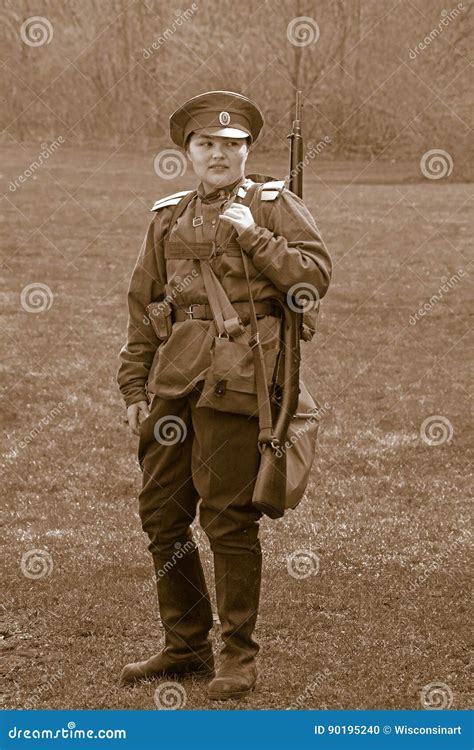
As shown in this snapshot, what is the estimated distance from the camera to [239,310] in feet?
14.1

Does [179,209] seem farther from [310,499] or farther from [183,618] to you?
[310,499]

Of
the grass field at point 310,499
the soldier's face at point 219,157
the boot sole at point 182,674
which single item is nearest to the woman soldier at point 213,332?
the soldier's face at point 219,157

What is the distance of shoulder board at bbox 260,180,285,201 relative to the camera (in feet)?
14.0

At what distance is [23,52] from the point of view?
31.5m

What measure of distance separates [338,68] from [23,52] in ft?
29.1

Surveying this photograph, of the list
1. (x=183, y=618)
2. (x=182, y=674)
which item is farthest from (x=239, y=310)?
(x=182, y=674)

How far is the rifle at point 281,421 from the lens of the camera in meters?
4.19

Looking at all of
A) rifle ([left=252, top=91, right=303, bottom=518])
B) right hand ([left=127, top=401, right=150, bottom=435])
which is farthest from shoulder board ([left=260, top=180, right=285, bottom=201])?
right hand ([left=127, top=401, right=150, bottom=435])

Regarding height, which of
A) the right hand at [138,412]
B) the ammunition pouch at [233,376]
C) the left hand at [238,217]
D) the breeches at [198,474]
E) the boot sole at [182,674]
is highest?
the left hand at [238,217]

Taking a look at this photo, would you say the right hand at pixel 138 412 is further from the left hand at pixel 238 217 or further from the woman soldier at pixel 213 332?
the left hand at pixel 238 217

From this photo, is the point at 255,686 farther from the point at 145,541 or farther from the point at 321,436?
the point at 321,436

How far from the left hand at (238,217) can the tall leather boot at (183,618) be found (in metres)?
1.38

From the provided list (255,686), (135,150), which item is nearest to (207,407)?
(255,686)

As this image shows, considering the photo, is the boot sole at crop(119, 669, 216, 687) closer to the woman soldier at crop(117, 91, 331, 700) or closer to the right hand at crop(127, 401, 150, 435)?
the woman soldier at crop(117, 91, 331, 700)
